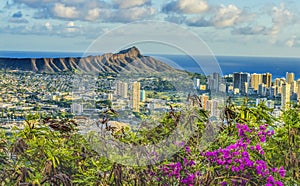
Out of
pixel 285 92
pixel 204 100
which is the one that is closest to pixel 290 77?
pixel 285 92

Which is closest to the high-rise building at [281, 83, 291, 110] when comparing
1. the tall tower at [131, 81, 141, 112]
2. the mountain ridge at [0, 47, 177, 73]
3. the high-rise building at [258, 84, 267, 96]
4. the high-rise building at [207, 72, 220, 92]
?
the high-rise building at [258, 84, 267, 96]

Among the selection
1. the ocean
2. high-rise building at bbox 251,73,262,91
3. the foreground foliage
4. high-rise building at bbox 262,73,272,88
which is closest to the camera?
the foreground foliage

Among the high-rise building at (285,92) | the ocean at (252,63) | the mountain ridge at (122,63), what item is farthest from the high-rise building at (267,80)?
the mountain ridge at (122,63)

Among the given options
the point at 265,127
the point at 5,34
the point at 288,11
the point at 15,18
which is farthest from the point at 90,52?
the point at 288,11

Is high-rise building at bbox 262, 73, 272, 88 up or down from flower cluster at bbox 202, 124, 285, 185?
up

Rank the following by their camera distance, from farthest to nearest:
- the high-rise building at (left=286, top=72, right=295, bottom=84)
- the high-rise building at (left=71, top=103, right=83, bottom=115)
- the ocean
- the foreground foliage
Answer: the ocean < the high-rise building at (left=286, top=72, right=295, bottom=84) < the high-rise building at (left=71, top=103, right=83, bottom=115) < the foreground foliage

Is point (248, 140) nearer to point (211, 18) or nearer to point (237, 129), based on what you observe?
point (237, 129)

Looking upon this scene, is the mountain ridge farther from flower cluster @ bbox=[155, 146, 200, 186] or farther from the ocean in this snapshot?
the ocean
